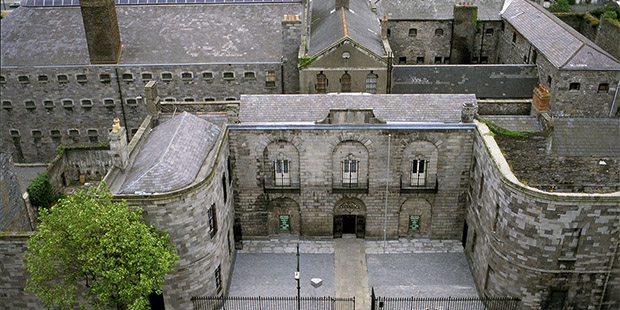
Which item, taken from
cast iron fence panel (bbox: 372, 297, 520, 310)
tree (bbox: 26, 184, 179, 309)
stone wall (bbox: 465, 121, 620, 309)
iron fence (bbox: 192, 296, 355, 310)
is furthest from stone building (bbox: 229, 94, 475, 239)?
tree (bbox: 26, 184, 179, 309)

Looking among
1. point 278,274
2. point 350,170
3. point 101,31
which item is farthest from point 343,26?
point 278,274

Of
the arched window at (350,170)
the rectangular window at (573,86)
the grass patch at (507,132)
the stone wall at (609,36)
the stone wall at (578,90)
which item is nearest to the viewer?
the grass patch at (507,132)

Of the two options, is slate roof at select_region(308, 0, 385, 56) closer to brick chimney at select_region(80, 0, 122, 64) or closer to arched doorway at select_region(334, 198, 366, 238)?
arched doorway at select_region(334, 198, 366, 238)

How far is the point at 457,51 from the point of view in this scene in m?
57.8

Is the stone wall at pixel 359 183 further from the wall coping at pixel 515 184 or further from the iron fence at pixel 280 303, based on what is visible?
the iron fence at pixel 280 303

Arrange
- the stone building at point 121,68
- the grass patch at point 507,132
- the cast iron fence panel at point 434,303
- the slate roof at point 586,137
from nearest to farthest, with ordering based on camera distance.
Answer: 1. the cast iron fence panel at point 434,303
2. the slate roof at point 586,137
3. the grass patch at point 507,132
4. the stone building at point 121,68

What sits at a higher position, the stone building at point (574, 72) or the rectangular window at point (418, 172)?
the stone building at point (574, 72)

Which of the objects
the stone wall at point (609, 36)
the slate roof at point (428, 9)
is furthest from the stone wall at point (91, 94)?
the stone wall at point (609, 36)

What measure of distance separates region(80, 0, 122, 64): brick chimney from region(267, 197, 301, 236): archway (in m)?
20.9

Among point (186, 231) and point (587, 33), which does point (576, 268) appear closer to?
point (186, 231)

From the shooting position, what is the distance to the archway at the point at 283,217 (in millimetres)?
Result: 36750

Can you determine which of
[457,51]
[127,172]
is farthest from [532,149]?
[457,51]

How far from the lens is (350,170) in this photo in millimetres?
35406

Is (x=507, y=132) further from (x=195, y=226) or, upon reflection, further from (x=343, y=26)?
(x=195, y=226)
